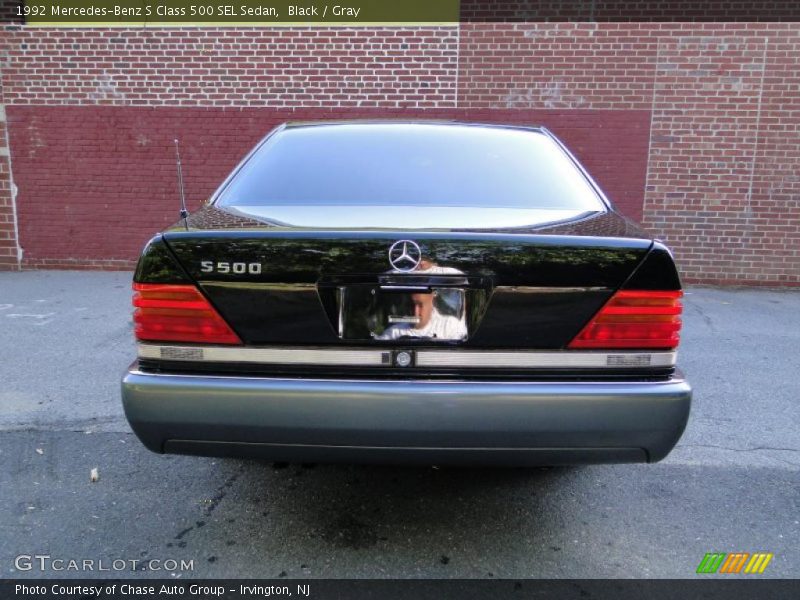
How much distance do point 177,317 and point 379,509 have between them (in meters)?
1.21

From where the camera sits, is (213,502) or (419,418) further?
(213,502)

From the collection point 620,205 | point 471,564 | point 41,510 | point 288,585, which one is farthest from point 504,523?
point 620,205

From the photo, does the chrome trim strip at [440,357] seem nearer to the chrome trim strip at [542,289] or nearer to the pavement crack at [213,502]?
the chrome trim strip at [542,289]

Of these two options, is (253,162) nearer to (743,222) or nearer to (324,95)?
(324,95)

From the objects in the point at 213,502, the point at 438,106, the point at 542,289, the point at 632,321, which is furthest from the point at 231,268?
the point at 438,106

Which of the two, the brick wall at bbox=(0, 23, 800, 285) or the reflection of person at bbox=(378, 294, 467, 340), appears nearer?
the reflection of person at bbox=(378, 294, 467, 340)

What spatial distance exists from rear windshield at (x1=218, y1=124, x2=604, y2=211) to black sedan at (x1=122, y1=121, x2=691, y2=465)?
0.49 m

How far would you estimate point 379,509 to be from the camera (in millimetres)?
2596

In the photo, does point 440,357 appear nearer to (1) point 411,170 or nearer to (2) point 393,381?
(2) point 393,381

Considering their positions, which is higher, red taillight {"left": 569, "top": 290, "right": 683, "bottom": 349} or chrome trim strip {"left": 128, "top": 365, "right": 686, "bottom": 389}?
red taillight {"left": 569, "top": 290, "right": 683, "bottom": 349}

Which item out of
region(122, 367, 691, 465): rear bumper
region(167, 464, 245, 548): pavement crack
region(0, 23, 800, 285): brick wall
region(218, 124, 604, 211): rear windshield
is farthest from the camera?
region(0, 23, 800, 285): brick wall

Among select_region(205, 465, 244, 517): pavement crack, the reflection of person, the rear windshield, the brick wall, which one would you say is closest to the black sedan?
the reflection of person

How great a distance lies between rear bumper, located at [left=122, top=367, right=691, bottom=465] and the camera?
193cm

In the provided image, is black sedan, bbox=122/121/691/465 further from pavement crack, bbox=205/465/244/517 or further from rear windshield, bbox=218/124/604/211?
pavement crack, bbox=205/465/244/517
